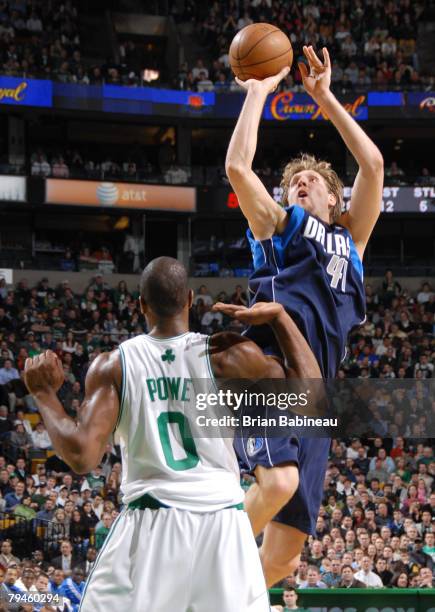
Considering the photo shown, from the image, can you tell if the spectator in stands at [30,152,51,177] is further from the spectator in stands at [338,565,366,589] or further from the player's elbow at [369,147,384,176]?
the player's elbow at [369,147,384,176]

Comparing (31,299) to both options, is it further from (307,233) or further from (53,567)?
(307,233)

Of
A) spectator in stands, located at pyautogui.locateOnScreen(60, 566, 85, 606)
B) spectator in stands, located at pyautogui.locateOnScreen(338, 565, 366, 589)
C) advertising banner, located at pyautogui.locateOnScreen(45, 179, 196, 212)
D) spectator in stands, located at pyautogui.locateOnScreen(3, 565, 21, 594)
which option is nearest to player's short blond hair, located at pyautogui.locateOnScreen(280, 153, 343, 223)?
spectator in stands, located at pyautogui.locateOnScreen(3, 565, 21, 594)

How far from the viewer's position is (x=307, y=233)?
5223 millimetres

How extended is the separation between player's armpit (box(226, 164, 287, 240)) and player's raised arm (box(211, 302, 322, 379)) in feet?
4.36

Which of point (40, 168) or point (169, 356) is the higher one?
point (40, 168)

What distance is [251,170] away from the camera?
5.07 metres

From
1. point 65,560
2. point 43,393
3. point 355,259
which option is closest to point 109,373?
point 43,393

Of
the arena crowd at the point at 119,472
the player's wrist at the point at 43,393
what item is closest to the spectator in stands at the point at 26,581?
the arena crowd at the point at 119,472

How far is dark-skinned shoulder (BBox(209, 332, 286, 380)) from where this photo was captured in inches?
147

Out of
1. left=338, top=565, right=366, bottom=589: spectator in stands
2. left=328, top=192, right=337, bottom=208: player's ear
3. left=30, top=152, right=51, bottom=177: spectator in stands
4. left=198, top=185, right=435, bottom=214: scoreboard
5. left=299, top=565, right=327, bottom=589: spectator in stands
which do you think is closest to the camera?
left=328, top=192, right=337, bottom=208: player's ear

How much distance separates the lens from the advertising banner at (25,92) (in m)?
26.3

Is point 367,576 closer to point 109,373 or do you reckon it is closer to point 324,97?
point 324,97

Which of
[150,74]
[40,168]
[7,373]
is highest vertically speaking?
[150,74]

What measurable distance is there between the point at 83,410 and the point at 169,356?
398mm
